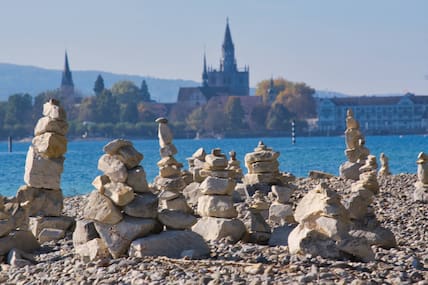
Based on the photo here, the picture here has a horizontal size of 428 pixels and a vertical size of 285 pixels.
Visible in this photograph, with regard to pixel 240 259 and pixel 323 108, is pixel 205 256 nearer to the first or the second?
pixel 240 259

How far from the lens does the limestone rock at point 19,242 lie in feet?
39.0

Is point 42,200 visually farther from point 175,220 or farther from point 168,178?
point 168,178

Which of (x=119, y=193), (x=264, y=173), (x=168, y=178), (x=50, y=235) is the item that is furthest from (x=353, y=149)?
(x=119, y=193)

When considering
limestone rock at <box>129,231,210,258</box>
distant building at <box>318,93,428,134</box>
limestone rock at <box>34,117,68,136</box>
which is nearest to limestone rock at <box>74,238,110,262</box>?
limestone rock at <box>129,231,210,258</box>

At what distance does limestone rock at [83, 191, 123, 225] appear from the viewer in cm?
1107

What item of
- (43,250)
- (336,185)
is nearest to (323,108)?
(336,185)

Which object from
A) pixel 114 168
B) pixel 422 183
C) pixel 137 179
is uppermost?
pixel 114 168

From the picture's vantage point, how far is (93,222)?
37.4 ft

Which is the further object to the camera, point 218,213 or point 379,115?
point 379,115

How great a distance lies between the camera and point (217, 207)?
13.3 meters

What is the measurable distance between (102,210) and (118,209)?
0.51 feet

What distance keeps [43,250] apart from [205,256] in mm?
2369

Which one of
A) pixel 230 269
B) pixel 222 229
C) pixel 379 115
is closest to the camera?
pixel 230 269

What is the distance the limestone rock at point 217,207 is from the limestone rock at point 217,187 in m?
0.14
